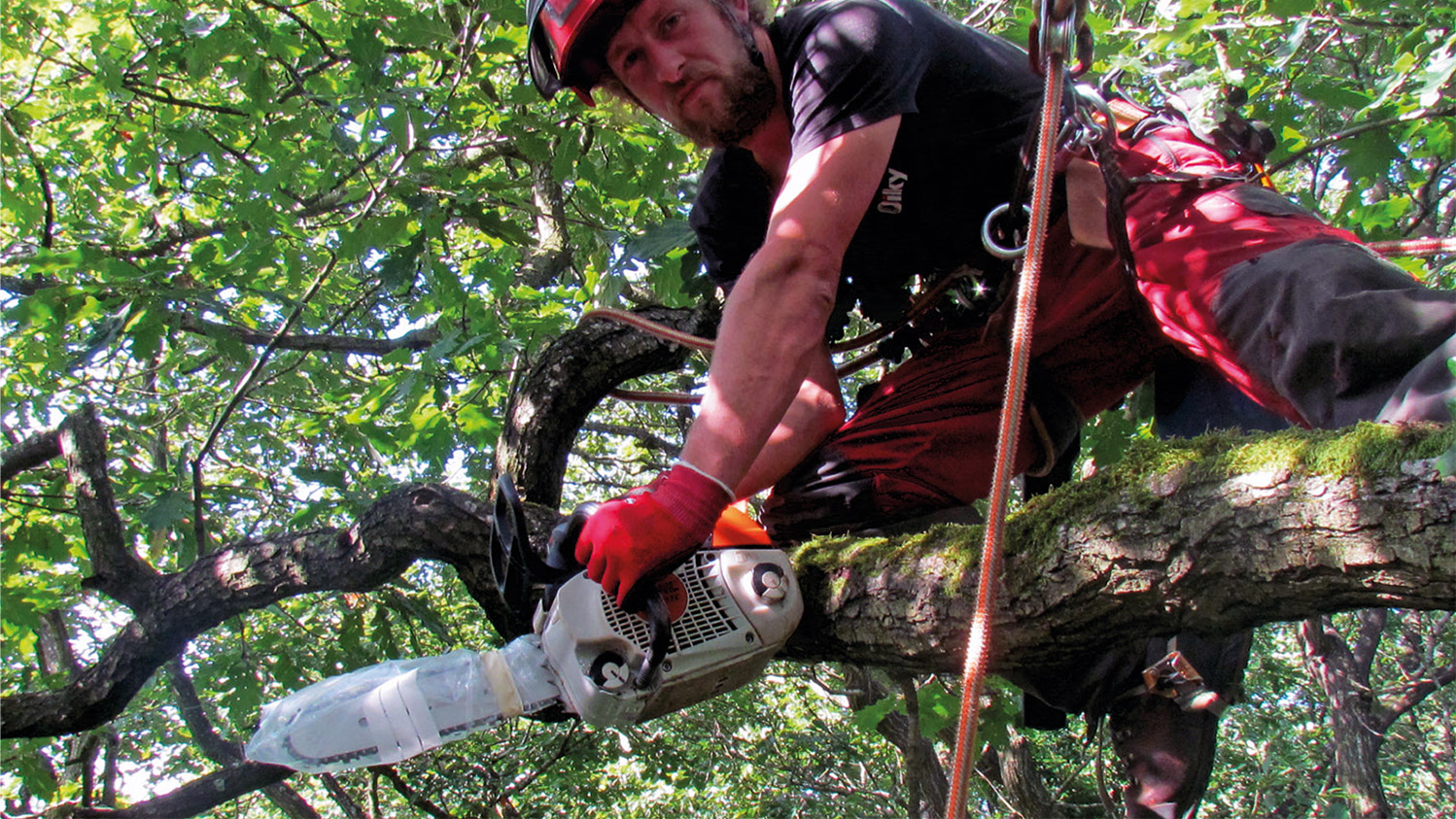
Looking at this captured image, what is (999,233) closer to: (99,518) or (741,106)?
(741,106)

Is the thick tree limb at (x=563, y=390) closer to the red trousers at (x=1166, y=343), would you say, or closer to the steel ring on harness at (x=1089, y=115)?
the red trousers at (x=1166, y=343)

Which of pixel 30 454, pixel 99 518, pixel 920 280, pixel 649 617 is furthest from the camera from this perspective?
pixel 30 454

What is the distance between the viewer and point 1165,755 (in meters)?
2.08

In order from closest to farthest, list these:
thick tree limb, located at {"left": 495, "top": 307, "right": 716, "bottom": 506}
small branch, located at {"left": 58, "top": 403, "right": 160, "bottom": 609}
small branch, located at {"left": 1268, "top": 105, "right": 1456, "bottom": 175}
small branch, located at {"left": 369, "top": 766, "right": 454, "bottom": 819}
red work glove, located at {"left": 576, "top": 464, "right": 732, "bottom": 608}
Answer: red work glove, located at {"left": 576, "top": 464, "right": 732, "bottom": 608}
thick tree limb, located at {"left": 495, "top": 307, "right": 716, "bottom": 506}
small branch, located at {"left": 58, "top": 403, "right": 160, "bottom": 609}
small branch, located at {"left": 1268, "top": 105, "right": 1456, "bottom": 175}
small branch, located at {"left": 369, "top": 766, "right": 454, "bottom": 819}

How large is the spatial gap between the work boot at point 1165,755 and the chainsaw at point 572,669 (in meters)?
0.89

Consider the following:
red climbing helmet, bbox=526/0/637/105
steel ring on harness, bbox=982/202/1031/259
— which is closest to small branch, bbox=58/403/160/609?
red climbing helmet, bbox=526/0/637/105

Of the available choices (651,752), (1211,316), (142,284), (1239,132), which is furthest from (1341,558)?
(651,752)

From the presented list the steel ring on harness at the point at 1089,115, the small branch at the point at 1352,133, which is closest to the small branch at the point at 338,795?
the steel ring on harness at the point at 1089,115

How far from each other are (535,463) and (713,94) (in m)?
1.02

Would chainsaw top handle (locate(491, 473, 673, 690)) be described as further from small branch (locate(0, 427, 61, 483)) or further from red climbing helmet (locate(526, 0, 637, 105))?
small branch (locate(0, 427, 61, 483))

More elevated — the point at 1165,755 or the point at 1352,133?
the point at 1352,133

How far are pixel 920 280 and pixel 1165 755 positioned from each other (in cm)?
116

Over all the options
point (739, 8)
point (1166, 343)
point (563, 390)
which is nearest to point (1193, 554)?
point (1166, 343)

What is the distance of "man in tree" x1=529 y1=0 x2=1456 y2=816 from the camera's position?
147cm
